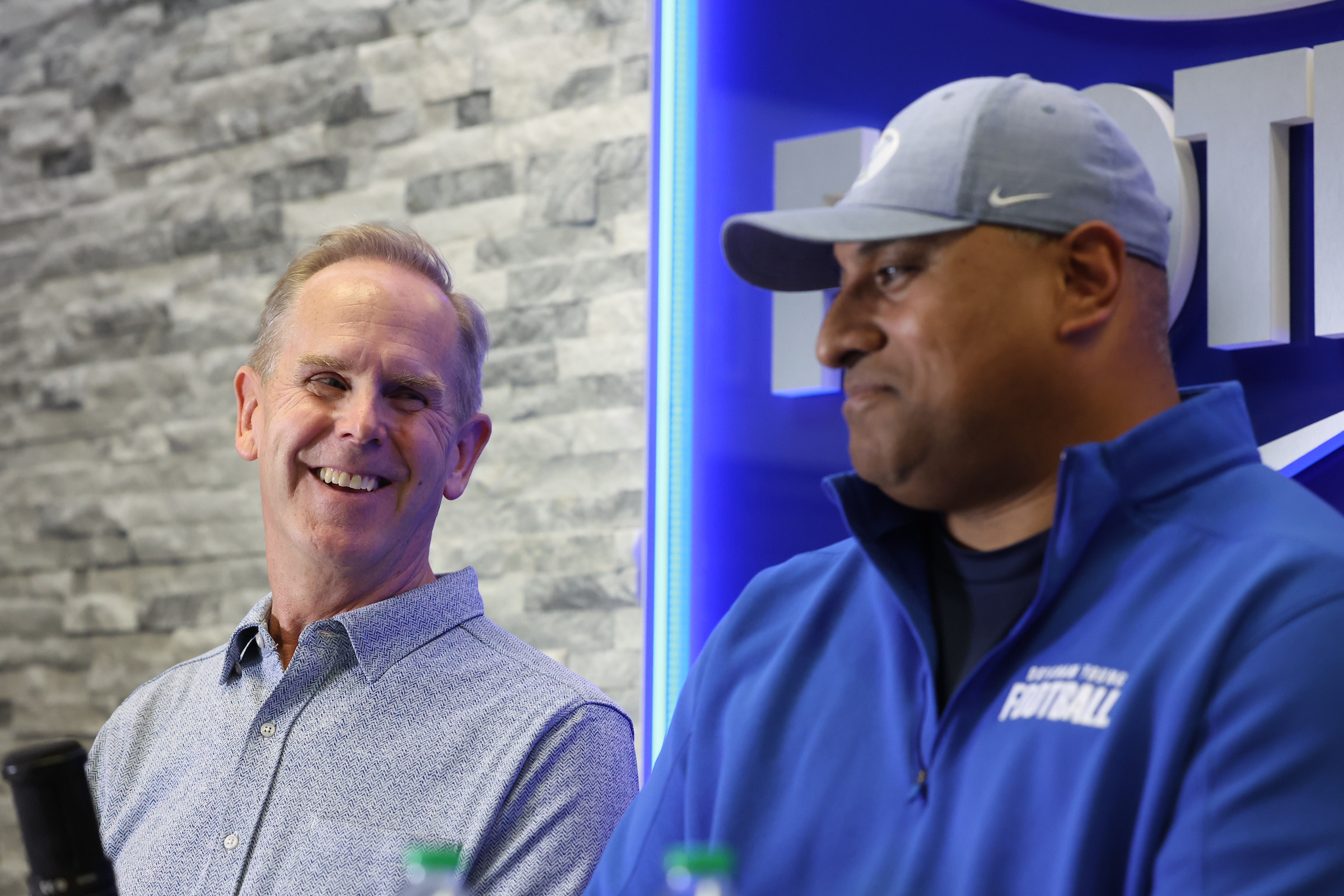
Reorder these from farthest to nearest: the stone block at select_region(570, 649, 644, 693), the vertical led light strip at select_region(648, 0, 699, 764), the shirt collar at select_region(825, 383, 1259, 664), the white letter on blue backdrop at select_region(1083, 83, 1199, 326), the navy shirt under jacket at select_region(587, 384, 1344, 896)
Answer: the stone block at select_region(570, 649, 644, 693), the vertical led light strip at select_region(648, 0, 699, 764), the white letter on blue backdrop at select_region(1083, 83, 1199, 326), the shirt collar at select_region(825, 383, 1259, 664), the navy shirt under jacket at select_region(587, 384, 1344, 896)

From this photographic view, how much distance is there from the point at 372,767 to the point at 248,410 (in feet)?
1.99

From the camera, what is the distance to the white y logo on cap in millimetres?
1268

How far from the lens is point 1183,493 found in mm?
1147

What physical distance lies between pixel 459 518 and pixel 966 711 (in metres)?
1.71

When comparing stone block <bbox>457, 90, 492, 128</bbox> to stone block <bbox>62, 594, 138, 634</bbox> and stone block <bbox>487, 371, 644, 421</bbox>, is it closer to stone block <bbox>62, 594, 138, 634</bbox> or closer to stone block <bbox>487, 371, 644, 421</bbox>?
stone block <bbox>487, 371, 644, 421</bbox>

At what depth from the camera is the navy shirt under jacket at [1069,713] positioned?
3.06ft

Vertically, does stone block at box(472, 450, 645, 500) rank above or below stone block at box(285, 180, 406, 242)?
below

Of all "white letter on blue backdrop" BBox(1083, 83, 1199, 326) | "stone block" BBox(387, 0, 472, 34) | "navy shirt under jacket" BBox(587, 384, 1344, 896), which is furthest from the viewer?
"stone block" BBox(387, 0, 472, 34)

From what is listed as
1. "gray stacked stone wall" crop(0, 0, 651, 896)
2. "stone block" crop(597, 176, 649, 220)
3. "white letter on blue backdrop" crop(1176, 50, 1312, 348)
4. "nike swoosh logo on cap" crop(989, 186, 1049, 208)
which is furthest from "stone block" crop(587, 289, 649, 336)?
"nike swoosh logo on cap" crop(989, 186, 1049, 208)

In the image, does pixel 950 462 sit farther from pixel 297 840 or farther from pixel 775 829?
pixel 297 840

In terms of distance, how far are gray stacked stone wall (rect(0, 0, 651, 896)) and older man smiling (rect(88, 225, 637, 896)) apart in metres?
0.67

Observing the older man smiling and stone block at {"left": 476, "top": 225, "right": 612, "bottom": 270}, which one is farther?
stone block at {"left": 476, "top": 225, "right": 612, "bottom": 270}

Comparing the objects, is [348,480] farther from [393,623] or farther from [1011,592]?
[1011,592]

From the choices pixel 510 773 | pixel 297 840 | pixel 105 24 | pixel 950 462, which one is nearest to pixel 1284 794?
pixel 950 462
